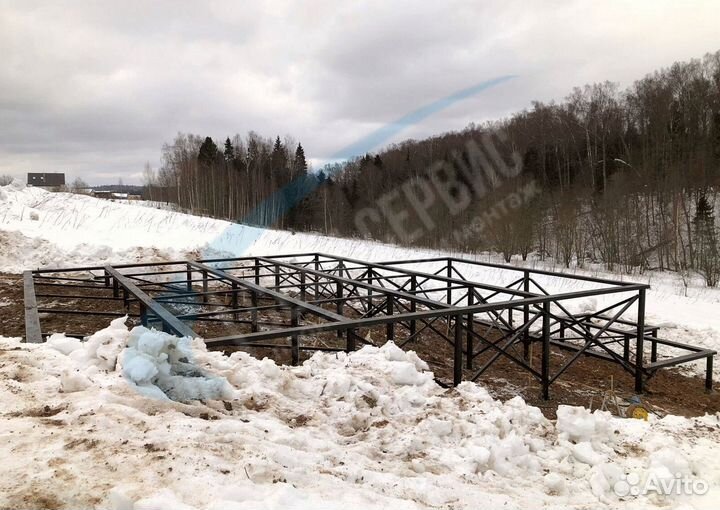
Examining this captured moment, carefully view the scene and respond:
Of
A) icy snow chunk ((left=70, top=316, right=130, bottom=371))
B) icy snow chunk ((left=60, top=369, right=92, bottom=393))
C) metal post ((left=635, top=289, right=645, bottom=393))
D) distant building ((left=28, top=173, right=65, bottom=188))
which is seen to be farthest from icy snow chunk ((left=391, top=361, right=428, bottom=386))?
distant building ((left=28, top=173, right=65, bottom=188))

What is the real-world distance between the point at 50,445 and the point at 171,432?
0.62 m

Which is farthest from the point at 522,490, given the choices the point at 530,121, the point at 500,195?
the point at 530,121

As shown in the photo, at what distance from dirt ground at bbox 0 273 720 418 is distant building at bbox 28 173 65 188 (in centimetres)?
4089

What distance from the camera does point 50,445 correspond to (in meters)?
2.54

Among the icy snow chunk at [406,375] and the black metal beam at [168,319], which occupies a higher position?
the black metal beam at [168,319]

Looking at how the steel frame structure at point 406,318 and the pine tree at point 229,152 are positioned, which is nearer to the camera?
the steel frame structure at point 406,318

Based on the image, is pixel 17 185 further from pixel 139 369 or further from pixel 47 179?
pixel 139 369

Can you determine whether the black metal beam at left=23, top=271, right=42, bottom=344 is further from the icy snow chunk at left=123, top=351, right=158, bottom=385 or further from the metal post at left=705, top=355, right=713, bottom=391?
the metal post at left=705, top=355, right=713, bottom=391

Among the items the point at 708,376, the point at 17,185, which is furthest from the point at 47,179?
the point at 708,376

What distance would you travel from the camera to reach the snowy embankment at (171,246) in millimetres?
13898

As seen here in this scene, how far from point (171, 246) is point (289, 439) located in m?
15.9

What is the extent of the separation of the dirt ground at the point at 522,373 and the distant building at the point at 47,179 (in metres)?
40.9

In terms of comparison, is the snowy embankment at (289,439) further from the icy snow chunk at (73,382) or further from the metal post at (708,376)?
the metal post at (708,376)

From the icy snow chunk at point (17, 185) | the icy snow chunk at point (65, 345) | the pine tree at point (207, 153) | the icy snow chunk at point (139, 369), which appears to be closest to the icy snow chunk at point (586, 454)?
the icy snow chunk at point (139, 369)
